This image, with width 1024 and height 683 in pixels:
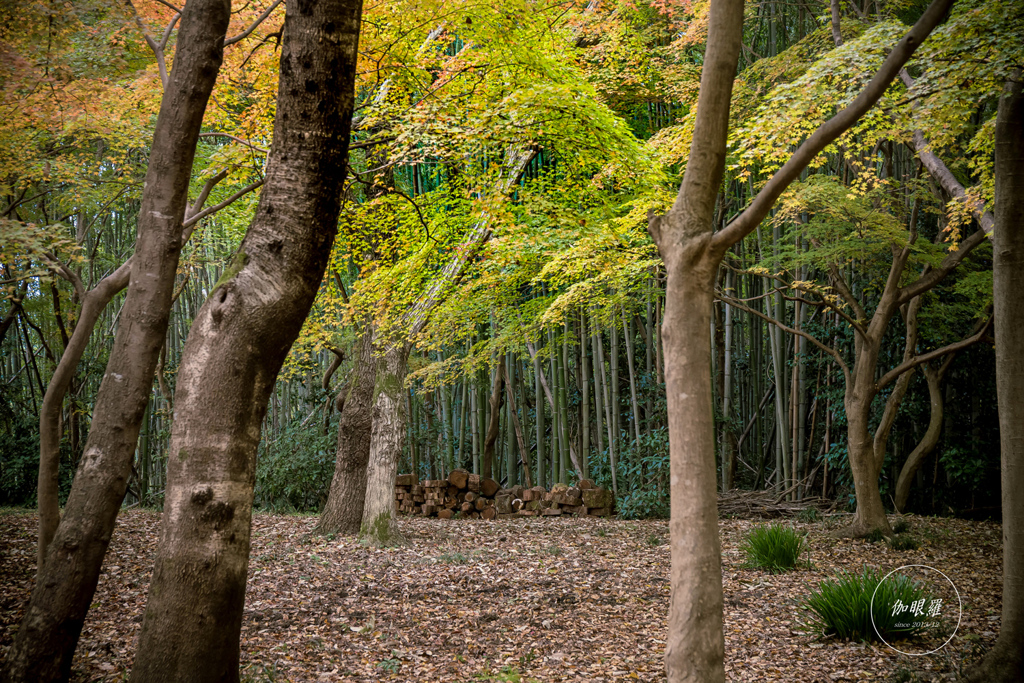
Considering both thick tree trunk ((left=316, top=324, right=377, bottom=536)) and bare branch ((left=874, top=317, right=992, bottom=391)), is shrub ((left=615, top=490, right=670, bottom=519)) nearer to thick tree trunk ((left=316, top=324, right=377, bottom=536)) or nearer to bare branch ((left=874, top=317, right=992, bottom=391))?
bare branch ((left=874, top=317, right=992, bottom=391))

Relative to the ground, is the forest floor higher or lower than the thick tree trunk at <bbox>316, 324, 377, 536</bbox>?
lower

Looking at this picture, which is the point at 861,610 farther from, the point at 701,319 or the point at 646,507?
the point at 646,507

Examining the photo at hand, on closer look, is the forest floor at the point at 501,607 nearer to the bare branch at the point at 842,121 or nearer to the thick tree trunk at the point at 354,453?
the thick tree trunk at the point at 354,453

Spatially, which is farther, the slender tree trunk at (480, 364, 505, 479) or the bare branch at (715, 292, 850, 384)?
the slender tree trunk at (480, 364, 505, 479)

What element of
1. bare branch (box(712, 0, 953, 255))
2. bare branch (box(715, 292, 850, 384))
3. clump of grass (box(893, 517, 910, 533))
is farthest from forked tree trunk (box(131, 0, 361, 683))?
clump of grass (box(893, 517, 910, 533))

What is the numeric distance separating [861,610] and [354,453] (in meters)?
5.54

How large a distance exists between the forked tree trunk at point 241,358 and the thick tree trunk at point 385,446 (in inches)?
185

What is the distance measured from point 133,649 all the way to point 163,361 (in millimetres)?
9600

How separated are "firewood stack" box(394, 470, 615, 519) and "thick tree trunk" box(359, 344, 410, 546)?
98.7 inches

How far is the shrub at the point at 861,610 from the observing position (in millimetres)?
3715

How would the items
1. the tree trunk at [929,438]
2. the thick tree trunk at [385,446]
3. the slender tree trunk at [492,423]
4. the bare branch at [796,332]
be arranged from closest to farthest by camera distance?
the thick tree trunk at [385,446] < the bare branch at [796,332] < the tree trunk at [929,438] < the slender tree trunk at [492,423]

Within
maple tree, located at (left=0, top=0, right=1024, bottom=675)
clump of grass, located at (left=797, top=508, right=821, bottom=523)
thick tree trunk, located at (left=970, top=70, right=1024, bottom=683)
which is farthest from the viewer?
clump of grass, located at (left=797, top=508, right=821, bottom=523)

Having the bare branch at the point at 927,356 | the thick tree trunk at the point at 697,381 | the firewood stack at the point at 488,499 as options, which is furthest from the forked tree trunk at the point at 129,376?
the firewood stack at the point at 488,499

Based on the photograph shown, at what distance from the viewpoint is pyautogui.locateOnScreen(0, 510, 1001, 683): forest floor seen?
138 inches
